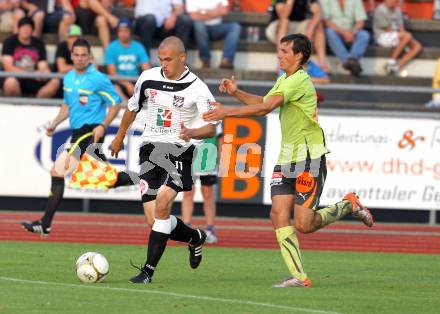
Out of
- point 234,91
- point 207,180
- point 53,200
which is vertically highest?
point 234,91

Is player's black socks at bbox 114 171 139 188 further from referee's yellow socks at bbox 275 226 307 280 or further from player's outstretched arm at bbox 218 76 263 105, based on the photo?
referee's yellow socks at bbox 275 226 307 280

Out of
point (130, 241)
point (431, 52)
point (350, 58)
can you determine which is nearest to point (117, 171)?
point (130, 241)

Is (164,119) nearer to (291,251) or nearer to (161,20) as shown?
(291,251)

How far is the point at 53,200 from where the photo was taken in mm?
14305

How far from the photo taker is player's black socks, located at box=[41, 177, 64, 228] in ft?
46.6

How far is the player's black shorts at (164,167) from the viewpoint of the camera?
34.6 ft

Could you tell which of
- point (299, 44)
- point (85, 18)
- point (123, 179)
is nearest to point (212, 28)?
point (85, 18)

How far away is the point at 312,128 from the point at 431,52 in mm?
11160

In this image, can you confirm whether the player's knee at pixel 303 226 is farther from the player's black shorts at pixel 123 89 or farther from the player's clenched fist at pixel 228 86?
the player's black shorts at pixel 123 89

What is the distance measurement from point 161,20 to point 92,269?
35.3ft

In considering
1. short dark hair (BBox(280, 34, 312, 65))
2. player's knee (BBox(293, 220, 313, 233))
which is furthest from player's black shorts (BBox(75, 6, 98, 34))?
player's knee (BBox(293, 220, 313, 233))

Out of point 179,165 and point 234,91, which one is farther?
point 179,165

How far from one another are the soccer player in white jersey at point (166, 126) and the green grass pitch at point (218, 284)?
0.76m

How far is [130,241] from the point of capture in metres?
14.9
